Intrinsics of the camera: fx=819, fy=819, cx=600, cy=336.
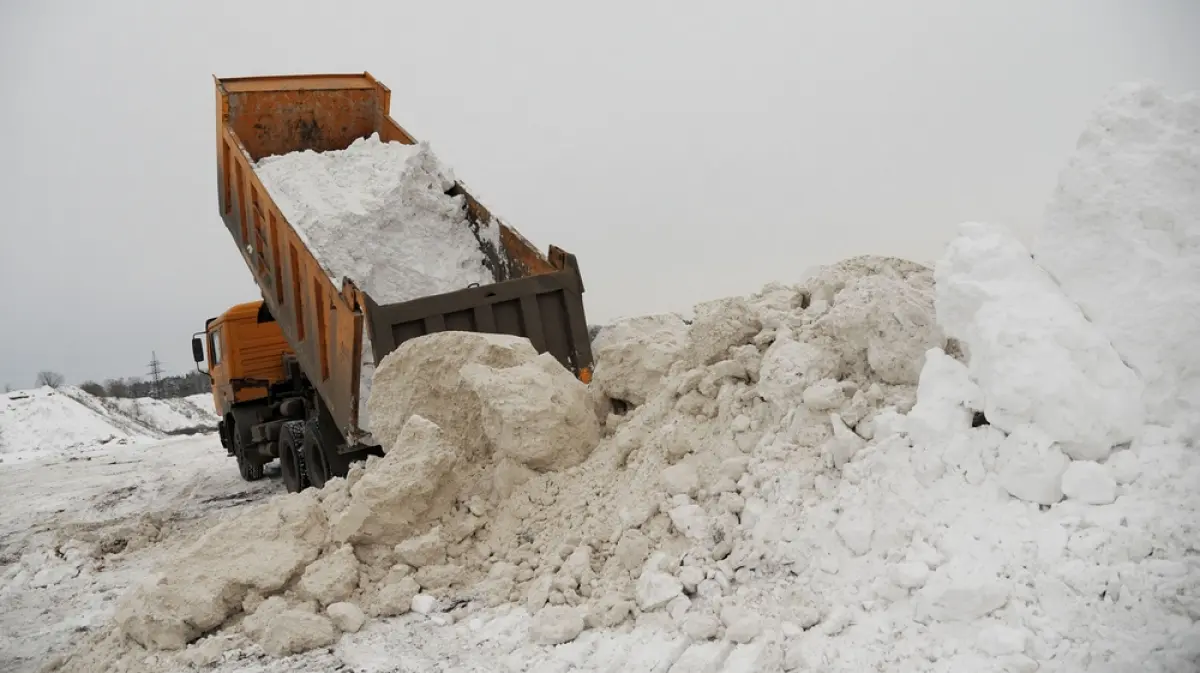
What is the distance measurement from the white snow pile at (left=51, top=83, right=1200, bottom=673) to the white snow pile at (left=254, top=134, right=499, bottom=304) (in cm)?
223

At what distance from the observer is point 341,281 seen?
6551mm

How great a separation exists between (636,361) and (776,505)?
1900 mm

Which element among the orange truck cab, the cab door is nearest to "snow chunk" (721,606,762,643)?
the orange truck cab

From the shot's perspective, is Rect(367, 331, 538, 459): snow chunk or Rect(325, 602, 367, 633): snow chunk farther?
Rect(367, 331, 538, 459): snow chunk

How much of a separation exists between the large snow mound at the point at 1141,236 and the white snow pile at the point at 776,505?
32 millimetres

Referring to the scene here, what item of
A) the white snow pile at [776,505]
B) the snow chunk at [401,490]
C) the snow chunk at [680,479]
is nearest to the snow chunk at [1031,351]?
the white snow pile at [776,505]

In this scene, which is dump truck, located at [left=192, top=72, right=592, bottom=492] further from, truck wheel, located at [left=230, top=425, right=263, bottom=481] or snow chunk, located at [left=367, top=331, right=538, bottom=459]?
snow chunk, located at [left=367, top=331, right=538, bottom=459]

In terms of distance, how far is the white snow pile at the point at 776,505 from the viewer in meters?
2.61

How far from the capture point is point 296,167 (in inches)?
326

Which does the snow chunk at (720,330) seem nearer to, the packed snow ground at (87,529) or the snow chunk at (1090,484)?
the snow chunk at (1090,484)

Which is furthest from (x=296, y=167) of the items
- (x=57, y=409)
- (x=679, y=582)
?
(x=57, y=409)

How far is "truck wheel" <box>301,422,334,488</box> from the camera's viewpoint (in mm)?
7371

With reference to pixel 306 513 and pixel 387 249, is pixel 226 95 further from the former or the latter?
pixel 306 513

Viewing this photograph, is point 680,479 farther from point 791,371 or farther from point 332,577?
point 332,577
